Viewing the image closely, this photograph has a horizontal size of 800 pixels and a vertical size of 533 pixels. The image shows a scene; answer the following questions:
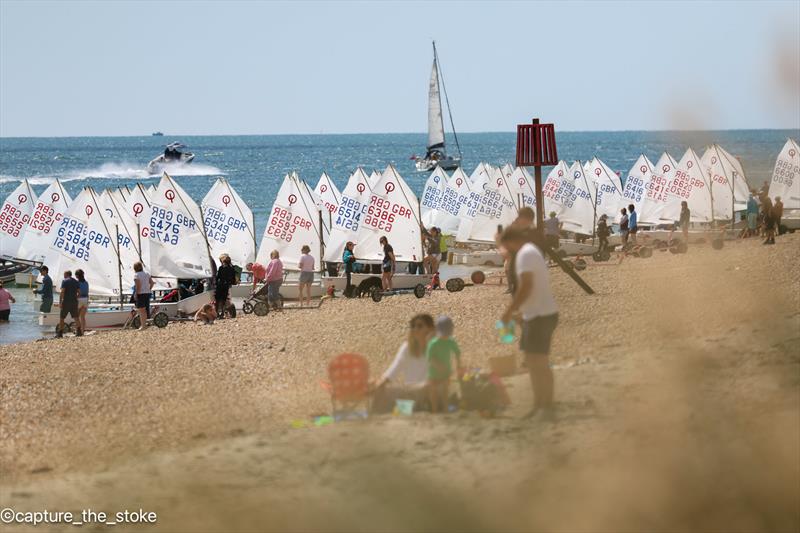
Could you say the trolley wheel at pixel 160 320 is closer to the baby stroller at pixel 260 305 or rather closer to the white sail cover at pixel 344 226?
the baby stroller at pixel 260 305

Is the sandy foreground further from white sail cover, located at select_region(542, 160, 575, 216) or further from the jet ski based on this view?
the jet ski

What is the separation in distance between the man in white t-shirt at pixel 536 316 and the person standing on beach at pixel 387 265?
16.3 metres

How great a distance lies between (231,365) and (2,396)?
→ 3.31 m

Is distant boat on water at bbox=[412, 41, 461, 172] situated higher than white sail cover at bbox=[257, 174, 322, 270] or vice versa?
distant boat on water at bbox=[412, 41, 461, 172]

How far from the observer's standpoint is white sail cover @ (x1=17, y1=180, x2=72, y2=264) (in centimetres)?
3903

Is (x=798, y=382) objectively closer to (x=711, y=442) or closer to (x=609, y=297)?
(x=711, y=442)

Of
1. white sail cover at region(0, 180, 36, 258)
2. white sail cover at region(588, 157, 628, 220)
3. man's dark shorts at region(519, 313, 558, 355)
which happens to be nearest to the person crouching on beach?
man's dark shorts at region(519, 313, 558, 355)

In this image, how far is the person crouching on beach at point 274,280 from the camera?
86.8 feet

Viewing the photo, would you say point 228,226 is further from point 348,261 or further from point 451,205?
point 451,205

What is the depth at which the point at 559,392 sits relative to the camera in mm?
11430

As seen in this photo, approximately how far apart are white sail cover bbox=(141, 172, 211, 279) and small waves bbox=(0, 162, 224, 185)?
9825 centimetres

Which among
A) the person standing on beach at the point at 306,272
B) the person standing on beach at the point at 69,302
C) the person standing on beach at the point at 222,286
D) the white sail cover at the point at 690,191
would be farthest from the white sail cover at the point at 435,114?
the person standing on beach at the point at 69,302

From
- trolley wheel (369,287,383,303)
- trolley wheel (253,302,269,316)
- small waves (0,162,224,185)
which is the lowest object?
trolley wheel (253,302,269,316)

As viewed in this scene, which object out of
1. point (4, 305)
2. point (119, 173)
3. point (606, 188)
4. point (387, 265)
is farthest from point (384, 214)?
point (119, 173)
